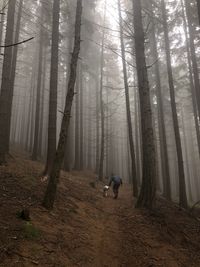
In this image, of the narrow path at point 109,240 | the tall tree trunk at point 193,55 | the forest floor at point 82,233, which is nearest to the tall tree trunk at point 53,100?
the forest floor at point 82,233

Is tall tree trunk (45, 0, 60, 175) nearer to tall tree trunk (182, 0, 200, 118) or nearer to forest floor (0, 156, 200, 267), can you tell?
forest floor (0, 156, 200, 267)

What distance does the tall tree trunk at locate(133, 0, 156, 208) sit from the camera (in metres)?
9.95

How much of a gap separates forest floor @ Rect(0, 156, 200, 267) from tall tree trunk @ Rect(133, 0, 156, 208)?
2.42 feet

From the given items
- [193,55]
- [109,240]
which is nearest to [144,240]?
[109,240]

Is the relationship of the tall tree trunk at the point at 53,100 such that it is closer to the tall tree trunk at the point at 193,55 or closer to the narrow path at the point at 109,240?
the narrow path at the point at 109,240

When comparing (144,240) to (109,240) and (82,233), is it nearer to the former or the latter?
(109,240)

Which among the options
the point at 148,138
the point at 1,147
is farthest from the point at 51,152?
the point at 148,138

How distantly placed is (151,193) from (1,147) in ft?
21.0

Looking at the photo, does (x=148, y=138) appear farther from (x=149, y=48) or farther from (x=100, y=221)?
(x=149, y=48)

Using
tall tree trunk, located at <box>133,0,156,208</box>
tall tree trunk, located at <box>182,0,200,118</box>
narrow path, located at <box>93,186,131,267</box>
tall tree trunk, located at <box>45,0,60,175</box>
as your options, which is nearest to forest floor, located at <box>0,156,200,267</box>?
narrow path, located at <box>93,186,131,267</box>

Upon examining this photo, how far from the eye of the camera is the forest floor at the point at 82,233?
516 cm

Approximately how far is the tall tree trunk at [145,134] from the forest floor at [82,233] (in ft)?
2.42

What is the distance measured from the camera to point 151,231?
8.05m

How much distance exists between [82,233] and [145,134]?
205 inches
